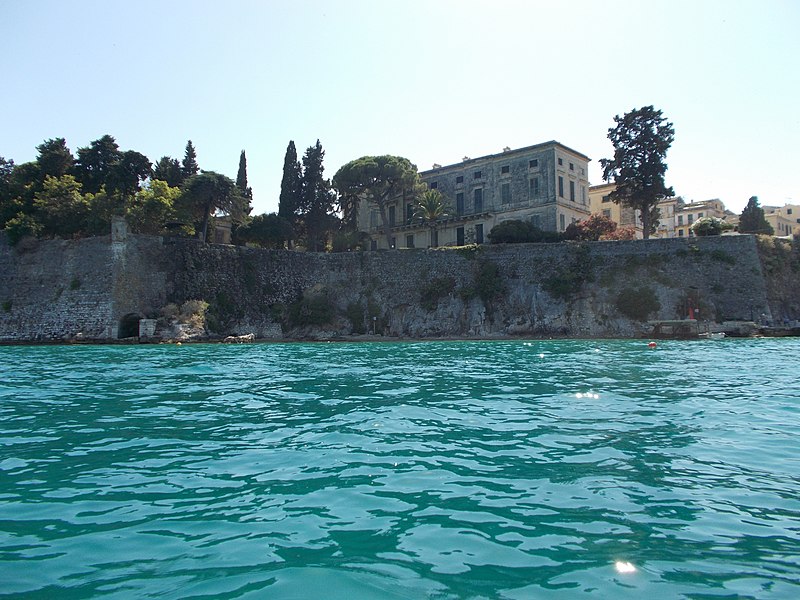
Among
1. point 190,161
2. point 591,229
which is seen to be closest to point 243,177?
point 190,161

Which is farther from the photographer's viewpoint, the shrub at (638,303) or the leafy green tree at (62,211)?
the leafy green tree at (62,211)

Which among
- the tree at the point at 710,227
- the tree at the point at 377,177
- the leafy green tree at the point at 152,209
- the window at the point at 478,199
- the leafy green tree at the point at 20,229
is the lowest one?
the tree at the point at 710,227

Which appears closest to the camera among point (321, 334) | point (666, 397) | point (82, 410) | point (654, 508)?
point (654, 508)

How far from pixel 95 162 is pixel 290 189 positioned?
16712 millimetres

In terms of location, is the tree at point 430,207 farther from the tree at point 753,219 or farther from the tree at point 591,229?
the tree at point 753,219

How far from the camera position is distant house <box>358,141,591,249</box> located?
5094cm

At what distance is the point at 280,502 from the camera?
226 inches

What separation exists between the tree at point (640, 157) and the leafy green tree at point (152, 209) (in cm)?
3535

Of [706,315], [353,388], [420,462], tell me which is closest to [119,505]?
[420,462]

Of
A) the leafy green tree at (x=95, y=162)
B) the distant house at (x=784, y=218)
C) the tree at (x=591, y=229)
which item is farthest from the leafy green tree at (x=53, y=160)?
the distant house at (x=784, y=218)

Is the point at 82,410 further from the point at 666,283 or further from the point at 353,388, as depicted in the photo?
the point at 666,283

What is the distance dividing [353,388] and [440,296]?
1247 inches

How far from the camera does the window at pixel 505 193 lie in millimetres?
53250

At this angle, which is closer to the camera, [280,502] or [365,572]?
[365,572]
